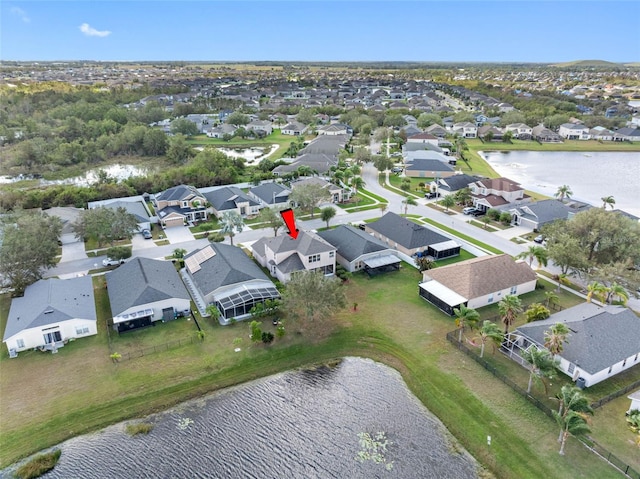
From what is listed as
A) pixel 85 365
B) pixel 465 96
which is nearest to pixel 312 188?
pixel 85 365

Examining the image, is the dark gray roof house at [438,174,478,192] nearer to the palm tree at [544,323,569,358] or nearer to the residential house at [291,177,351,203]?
the residential house at [291,177,351,203]


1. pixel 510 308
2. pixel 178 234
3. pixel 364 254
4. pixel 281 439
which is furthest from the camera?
pixel 178 234

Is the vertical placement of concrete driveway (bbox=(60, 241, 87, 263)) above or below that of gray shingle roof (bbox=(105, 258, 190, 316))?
below

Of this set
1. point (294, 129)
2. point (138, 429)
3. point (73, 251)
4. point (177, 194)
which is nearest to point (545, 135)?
point (294, 129)

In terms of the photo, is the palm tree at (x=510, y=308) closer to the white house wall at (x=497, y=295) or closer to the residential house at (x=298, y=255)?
the white house wall at (x=497, y=295)

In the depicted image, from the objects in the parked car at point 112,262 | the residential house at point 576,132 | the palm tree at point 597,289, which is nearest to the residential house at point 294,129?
the residential house at point 576,132

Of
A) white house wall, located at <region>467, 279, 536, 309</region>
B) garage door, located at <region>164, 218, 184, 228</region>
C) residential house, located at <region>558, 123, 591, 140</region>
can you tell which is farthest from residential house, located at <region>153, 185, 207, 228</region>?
residential house, located at <region>558, 123, 591, 140</region>

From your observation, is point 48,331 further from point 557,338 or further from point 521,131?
point 521,131
